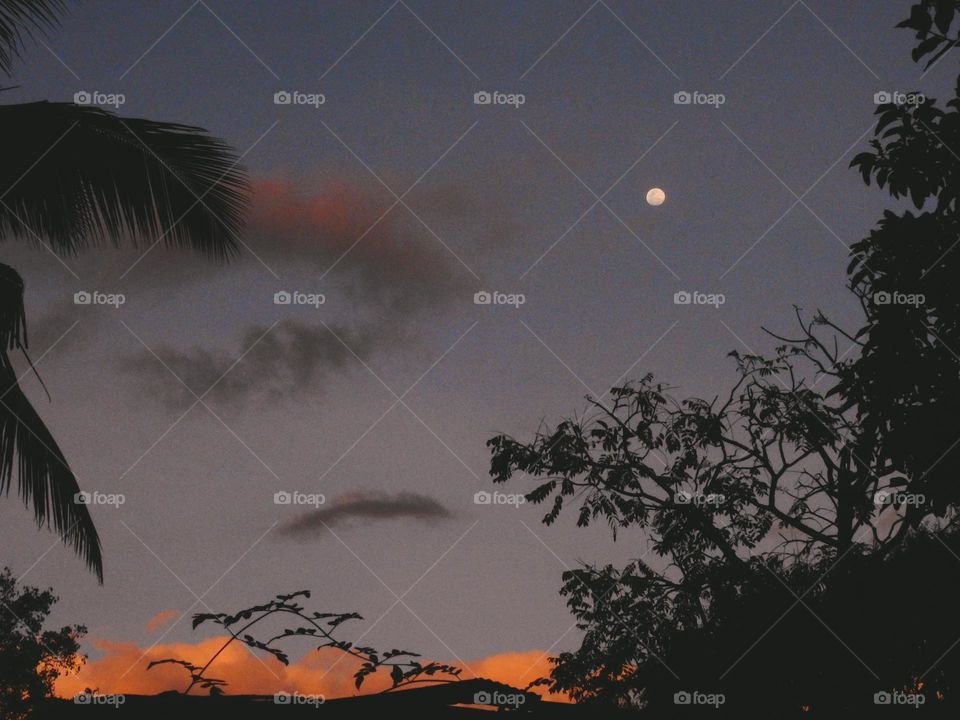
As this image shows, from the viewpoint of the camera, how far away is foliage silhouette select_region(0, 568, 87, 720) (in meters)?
17.2

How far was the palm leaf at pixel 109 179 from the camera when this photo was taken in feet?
25.2

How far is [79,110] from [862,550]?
9758 mm

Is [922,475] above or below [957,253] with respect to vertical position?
below

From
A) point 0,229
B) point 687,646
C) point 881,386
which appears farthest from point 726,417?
point 0,229

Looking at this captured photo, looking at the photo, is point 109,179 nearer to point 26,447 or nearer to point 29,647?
point 26,447

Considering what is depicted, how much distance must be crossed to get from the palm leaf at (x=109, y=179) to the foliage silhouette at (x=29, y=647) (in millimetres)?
12053

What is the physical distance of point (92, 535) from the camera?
26.2 feet

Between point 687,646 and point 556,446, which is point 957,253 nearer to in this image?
point 687,646

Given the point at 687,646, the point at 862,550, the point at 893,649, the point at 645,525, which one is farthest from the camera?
the point at 645,525
